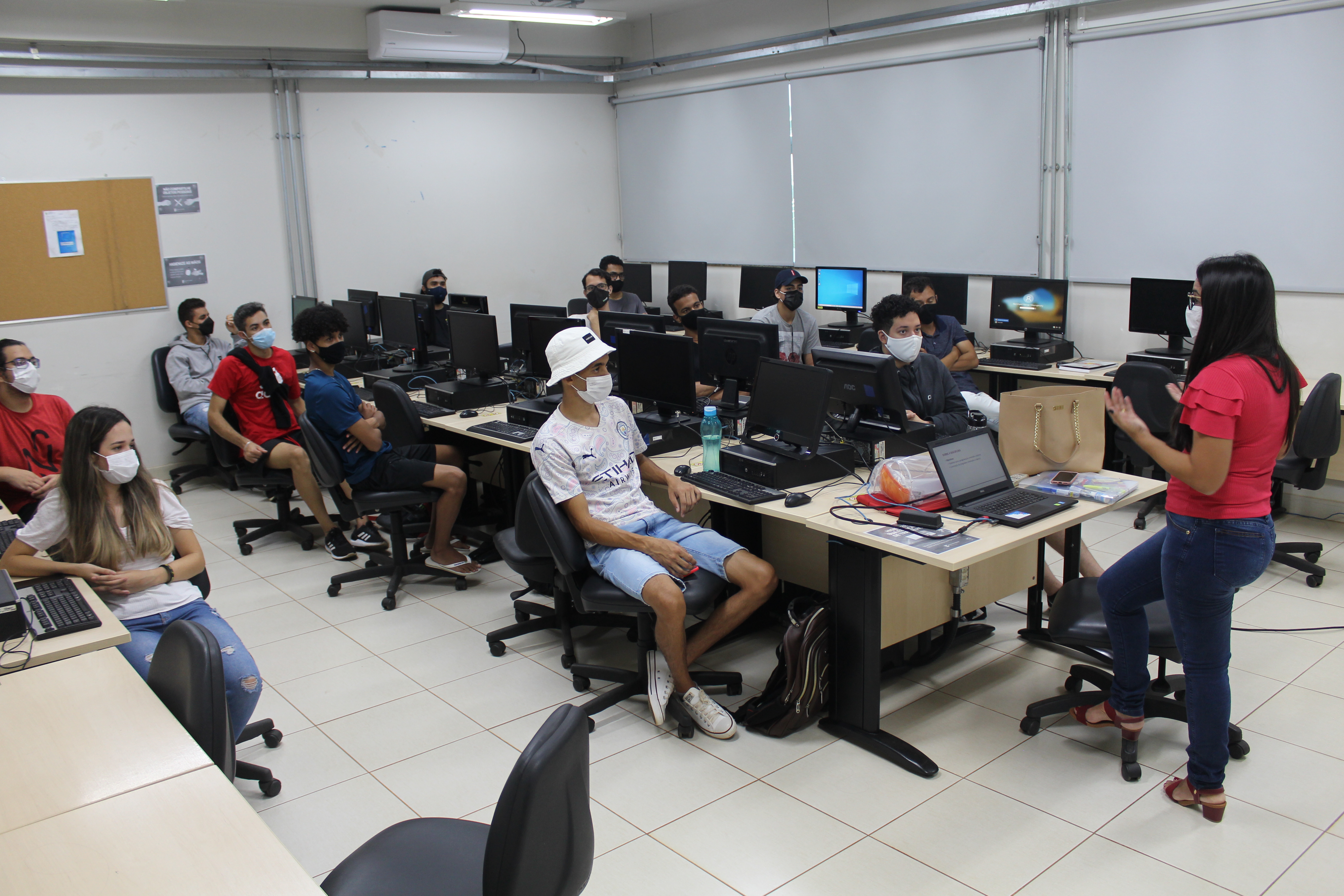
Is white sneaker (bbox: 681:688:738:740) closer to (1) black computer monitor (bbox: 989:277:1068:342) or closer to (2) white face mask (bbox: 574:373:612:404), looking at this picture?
(2) white face mask (bbox: 574:373:612:404)

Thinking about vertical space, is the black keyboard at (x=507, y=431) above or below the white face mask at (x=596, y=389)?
below

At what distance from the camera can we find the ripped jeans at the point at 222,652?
2.78m

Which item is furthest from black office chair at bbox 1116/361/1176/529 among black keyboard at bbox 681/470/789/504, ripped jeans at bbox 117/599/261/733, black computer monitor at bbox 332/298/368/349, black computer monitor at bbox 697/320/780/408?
black computer monitor at bbox 332/298/368/349

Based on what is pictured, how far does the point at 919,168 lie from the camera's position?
7.07 metres

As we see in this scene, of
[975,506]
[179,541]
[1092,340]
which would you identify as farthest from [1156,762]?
[1092,340]

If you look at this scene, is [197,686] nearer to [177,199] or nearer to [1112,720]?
[1112,720]

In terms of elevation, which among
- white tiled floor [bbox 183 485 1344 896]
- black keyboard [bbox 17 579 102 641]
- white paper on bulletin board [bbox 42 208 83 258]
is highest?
white paper on bulletin board [bbox 42 208 83 258]

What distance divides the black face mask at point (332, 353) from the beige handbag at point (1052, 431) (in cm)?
297

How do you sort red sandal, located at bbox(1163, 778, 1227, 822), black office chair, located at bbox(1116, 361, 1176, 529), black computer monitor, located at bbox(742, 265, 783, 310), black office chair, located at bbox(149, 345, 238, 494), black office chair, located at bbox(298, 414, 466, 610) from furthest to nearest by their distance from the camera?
1. black computer monitor, located at bbox(742, 265, 783, 310)
2. black office chair, located at bbox(149, 345, 238, 494)
3. black office chair, located at bbox(1116, 361, 1176, 529)
4. black office chair, located at bbox(298, 414, 466, 610)
5. red sandal, located at bbox(1163, 778, 1227, 822)

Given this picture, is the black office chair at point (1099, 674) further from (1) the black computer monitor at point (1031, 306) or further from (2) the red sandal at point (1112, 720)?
(1) the black computer monitor at point (1031, 306)

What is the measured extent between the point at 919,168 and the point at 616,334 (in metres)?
3.12

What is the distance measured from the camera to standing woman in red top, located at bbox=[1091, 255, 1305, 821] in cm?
244

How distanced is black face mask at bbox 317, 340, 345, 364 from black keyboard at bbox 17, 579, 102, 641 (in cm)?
193

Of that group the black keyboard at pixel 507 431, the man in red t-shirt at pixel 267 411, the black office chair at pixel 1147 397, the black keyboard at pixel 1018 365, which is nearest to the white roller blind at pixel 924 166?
the black keyboard at pixel 1018 365
